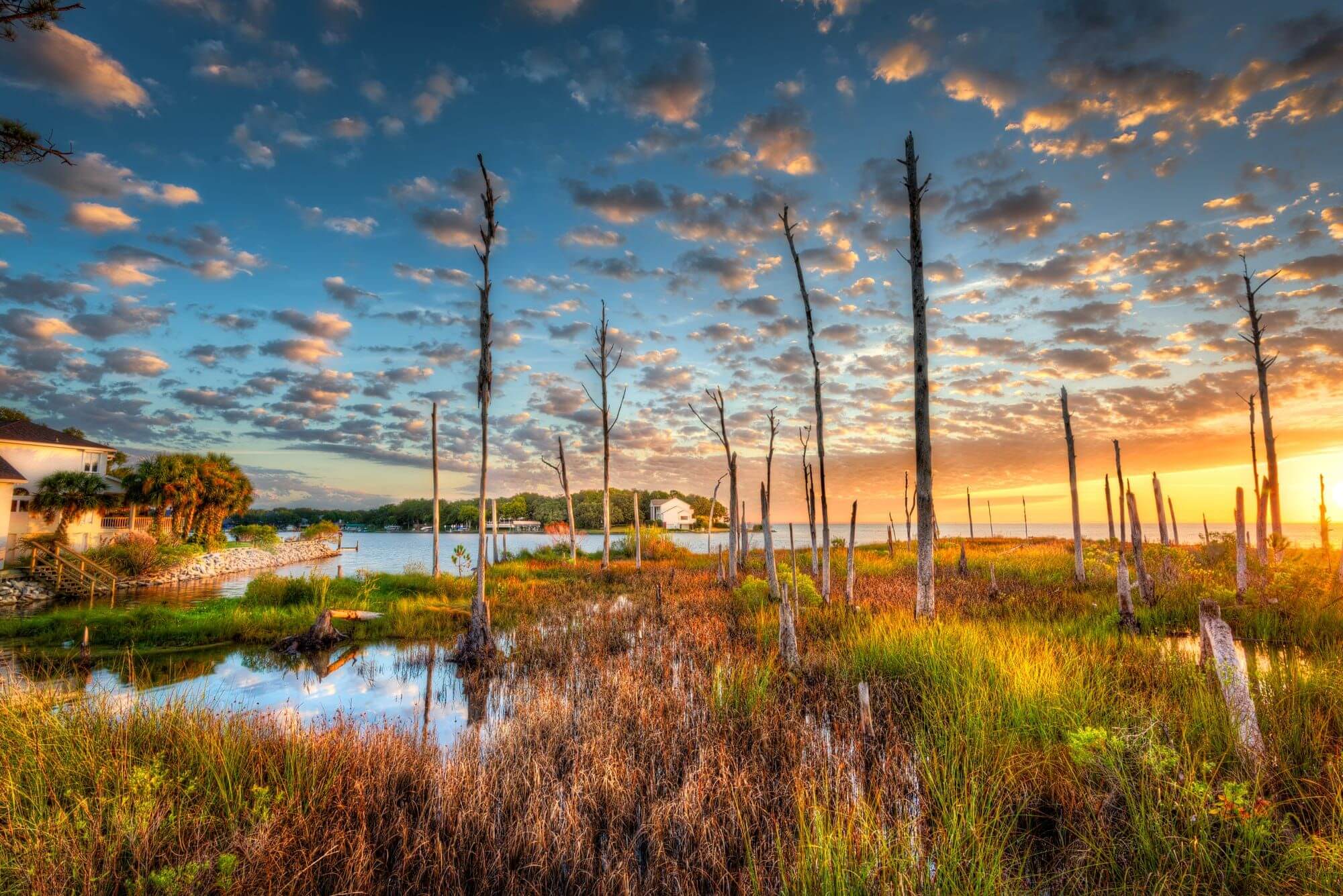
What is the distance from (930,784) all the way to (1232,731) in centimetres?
267

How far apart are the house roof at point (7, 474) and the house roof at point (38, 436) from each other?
4482 millimetres

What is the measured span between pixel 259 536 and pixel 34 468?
14212mm

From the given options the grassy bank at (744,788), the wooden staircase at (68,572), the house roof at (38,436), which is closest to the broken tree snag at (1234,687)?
the grassy bank at (744,788)

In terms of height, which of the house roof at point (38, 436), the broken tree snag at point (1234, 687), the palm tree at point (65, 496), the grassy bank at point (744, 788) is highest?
the house roof at point (38, 436)

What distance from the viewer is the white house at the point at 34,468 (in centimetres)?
2813

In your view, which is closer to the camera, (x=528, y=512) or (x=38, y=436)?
(x=38, y=436)

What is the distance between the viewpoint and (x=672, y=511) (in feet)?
306

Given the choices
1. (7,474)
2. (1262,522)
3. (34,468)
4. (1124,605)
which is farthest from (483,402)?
(34,468)

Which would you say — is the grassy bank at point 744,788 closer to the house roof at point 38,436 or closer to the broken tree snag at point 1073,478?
the broken tree snag at point 1073,478

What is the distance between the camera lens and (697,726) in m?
6.47

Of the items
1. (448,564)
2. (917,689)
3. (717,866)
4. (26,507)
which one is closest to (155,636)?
(717,866)

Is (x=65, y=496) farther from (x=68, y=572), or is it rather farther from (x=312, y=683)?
(x=312, y=683)

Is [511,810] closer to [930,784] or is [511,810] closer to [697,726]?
[697,726]

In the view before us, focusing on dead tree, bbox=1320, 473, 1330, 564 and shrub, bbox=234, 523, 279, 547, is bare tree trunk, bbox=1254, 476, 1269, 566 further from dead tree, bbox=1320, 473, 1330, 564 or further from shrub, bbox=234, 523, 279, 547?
shrub, bbox=234, 523, 279, 547
